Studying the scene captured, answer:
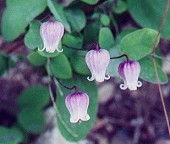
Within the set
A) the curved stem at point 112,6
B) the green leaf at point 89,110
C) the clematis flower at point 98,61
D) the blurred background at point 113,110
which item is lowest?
the blurred background at point 113,110

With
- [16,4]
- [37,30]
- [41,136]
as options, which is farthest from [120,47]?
[41,136]

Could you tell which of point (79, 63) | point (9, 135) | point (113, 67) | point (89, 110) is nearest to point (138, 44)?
point (113, 67)

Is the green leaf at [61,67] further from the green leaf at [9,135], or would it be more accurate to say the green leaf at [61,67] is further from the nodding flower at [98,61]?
the green leaf at [9,135]

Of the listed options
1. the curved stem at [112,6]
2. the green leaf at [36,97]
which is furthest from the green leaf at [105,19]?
the green leaf at [36,97]

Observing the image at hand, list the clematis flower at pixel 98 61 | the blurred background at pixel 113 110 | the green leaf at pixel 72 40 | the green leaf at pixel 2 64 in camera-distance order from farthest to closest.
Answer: the blurred background at pixel 113 110, the green leaf at pixel 2 64, the green leaf at pixel 72 40, the clematis flower at pixel 98 61

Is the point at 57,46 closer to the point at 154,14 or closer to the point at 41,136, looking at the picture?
the point at 154,14

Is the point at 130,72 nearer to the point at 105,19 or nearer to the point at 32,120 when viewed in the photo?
the point at 105,19
